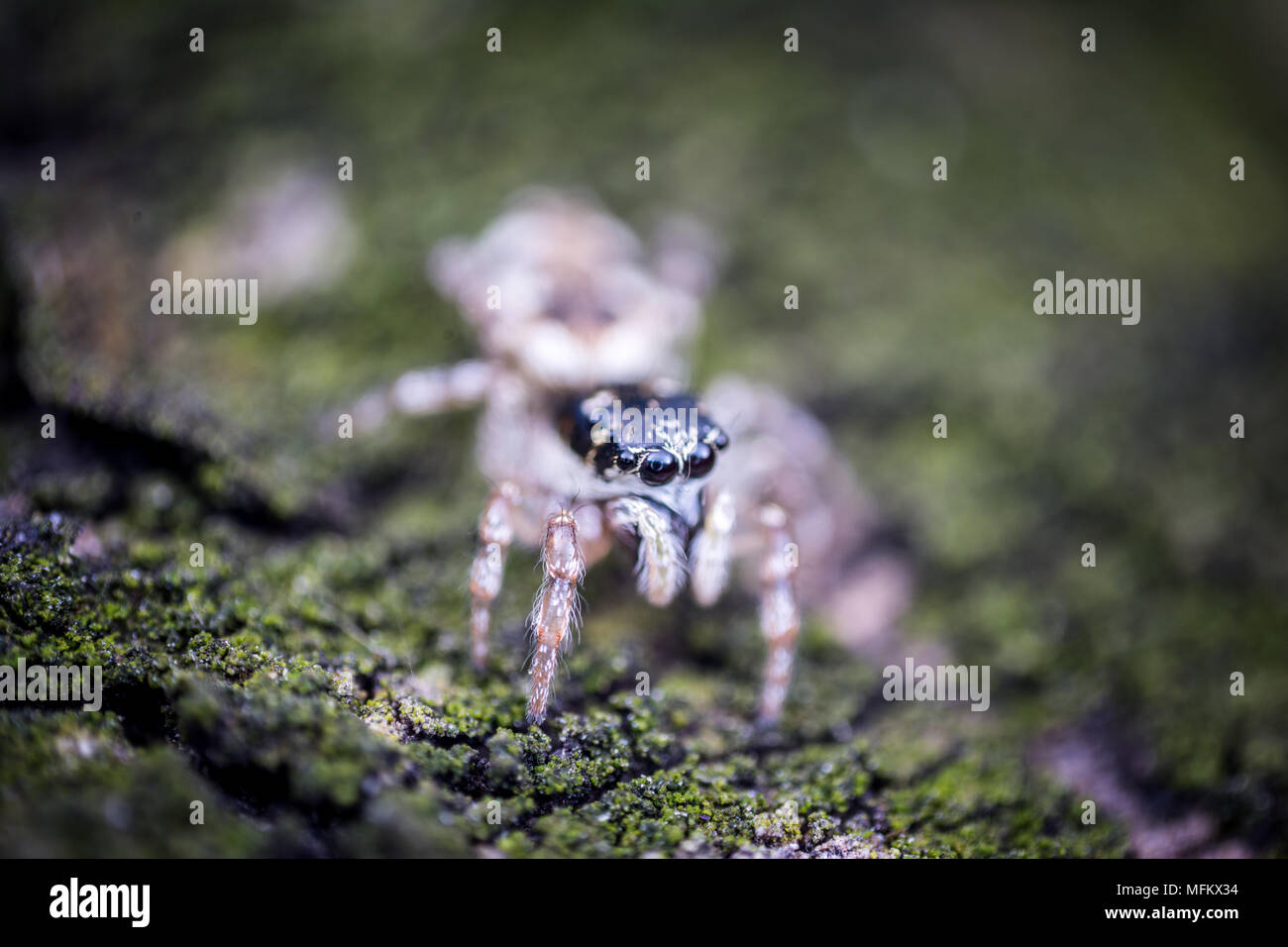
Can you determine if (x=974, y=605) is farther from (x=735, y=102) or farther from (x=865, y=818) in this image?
(x=735, y=102)

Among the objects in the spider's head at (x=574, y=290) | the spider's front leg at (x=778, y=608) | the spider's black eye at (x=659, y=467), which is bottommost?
the spider's front leg at (x=778, y=608)

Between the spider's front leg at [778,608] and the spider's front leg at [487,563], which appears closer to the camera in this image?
the spider's front leg at [487,563]

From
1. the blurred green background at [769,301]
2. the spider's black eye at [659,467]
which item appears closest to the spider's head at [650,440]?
the spider's black eye at [659,467]

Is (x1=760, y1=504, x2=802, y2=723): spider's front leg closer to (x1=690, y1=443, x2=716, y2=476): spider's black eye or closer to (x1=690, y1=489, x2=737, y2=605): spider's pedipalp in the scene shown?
(x1=690, y1=489, x2=737, y2=605): spider's pedipalp

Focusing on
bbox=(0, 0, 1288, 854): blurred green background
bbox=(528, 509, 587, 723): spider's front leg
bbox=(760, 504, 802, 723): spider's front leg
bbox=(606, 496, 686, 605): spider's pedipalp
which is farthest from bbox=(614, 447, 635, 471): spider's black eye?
bbox=(0, 0, 1288, 854): blurred green background

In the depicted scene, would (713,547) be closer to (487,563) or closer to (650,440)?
(650,440)

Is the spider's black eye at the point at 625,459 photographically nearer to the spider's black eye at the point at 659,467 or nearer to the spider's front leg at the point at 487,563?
the spider's black eye at the point at 659,467
